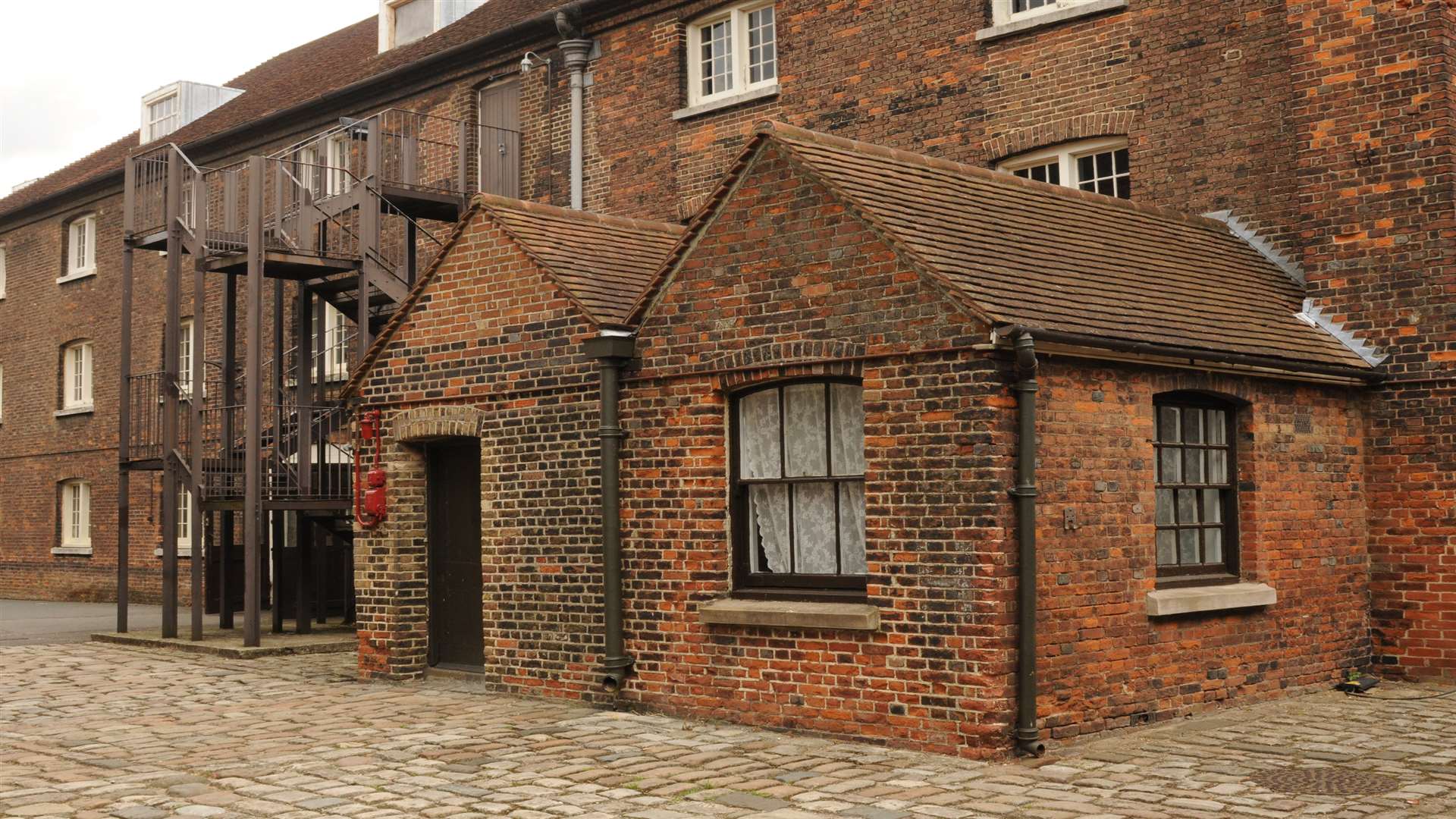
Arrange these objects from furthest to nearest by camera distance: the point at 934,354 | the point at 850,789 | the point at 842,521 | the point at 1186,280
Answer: the point at 1186,280 → the point at 842,521 → the point at 934,354 → the point at 850,789

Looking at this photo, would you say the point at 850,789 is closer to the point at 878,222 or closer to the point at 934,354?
the point at 934,354

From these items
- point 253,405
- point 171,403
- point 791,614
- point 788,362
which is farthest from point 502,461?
point 171,403

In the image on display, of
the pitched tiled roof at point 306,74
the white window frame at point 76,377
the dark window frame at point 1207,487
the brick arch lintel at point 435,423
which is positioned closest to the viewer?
A: the dark window frame at point 1207,487

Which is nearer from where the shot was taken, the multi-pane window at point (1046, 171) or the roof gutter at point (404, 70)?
the multi-pane window at point (1046, 171)

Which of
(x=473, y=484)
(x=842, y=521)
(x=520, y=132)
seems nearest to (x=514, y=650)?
(x=473, y=484)

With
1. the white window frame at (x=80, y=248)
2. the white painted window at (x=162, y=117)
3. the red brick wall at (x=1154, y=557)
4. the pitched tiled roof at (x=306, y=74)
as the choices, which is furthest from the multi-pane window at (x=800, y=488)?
the white painted window at (x=162, y=117)

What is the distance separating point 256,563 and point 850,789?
9.01 m

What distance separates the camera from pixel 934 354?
8.73 metres

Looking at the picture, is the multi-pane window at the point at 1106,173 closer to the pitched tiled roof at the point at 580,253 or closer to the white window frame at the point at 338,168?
the pitched tiled roof at the point at 580,253

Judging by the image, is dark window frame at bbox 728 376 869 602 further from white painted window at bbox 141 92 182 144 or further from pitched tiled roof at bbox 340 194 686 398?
white painted window at bbox 141 92 182 144

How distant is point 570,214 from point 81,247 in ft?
62.3

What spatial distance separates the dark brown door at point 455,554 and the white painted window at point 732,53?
21.6 feet

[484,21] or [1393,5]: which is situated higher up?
[484,21]

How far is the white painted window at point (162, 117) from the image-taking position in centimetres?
2878
